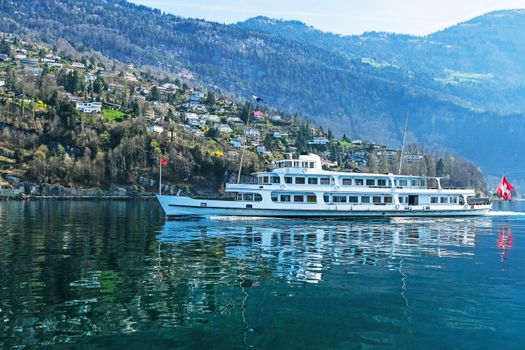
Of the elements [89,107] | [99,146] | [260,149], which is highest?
[89,107]

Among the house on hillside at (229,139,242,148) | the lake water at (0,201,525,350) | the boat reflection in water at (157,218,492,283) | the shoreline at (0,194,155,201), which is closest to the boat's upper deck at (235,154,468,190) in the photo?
the boat reflection in water at (157,218,492,283)

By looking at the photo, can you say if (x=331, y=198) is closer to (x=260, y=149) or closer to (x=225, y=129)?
(x=260, y=149)

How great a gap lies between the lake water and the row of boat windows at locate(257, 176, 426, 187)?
71.2ft

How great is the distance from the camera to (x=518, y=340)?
14680 mm

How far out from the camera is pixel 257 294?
1914 centimetres

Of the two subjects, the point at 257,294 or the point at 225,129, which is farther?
the point at 225,129

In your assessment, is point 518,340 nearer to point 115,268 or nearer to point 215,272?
point 215,272

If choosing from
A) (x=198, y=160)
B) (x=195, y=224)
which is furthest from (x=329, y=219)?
(x=198, y=160)

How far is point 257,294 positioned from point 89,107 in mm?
165684

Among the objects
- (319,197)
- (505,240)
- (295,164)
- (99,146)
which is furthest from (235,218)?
(99,146)

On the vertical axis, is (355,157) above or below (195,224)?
above

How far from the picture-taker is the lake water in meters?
14.3

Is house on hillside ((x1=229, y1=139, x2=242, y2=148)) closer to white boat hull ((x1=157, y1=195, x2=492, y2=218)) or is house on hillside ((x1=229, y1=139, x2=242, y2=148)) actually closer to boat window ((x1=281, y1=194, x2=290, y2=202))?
white boat hull ((x1=157, y1=195, x2=492, y2=218))

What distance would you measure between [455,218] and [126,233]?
4240cm
